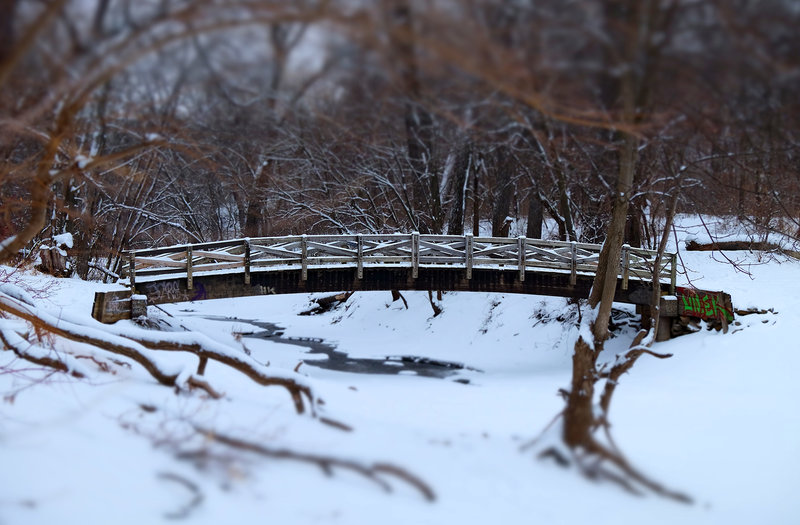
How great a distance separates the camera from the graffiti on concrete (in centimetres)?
1156

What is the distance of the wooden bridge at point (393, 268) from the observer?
1241 cm

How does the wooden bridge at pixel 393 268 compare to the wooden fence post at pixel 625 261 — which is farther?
the wooden fence post at pixel 625 261

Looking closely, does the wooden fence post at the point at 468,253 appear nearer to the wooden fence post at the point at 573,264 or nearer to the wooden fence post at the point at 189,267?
the wooden fence post at the point at 573,264

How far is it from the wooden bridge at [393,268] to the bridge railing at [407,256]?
2 centimetres

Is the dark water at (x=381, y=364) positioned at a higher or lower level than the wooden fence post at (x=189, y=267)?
lower

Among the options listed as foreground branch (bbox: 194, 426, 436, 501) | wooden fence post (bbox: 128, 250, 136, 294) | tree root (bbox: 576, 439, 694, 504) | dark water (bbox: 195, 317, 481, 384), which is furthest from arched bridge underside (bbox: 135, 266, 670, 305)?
tree root (bbox: 576, 439, 694, 504)

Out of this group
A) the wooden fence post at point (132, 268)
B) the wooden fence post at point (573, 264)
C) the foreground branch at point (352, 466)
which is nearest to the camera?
the foreground branch at point (352, 466)

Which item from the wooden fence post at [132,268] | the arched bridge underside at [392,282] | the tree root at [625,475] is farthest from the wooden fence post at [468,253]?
the tree root at [625,475]

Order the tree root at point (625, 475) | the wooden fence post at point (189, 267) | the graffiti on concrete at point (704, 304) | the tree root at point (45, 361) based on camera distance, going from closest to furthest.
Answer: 1. the tree root at point (625, 475)
2. the tree root at point (45, 361)
3. the graffiti on concrete at point (704, 304)
4. the wooden fence post at point (189, 267)

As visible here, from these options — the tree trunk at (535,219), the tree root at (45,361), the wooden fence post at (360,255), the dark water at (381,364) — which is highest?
the tree trunk at (535,219)

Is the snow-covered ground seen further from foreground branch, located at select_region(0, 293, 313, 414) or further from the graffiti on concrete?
the graffiti on concrete

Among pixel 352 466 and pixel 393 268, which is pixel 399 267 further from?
pixel 352 466

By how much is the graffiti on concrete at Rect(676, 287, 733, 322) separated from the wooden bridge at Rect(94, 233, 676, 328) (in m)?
0.67

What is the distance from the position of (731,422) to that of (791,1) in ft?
14.4
